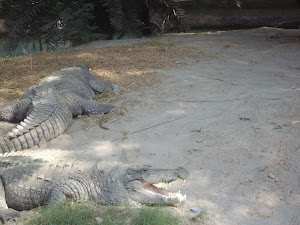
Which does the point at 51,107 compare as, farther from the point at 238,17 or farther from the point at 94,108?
the point at 238,17

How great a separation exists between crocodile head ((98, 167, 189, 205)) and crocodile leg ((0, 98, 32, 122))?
7.62 feet

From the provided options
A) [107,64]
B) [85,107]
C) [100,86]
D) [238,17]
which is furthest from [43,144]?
[238,17]

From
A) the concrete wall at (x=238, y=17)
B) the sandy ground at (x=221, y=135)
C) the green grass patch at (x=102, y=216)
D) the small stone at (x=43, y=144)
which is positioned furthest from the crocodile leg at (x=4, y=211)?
the concrete wall at (x=238, y=17)

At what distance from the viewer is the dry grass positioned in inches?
236

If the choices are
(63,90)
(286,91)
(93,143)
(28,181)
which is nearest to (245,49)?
(286,91)

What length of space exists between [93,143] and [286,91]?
3005mm

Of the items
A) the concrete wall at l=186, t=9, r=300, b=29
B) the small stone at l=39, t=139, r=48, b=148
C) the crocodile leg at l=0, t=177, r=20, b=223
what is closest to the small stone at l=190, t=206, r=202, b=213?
the crocodile leg at l=0, t=177, r=20, b=223

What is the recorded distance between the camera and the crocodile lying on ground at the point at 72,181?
9.57 ft

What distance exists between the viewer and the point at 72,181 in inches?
121

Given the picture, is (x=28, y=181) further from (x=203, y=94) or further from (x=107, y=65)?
(x=107, y=65)

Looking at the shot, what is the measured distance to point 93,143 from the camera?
159 inches

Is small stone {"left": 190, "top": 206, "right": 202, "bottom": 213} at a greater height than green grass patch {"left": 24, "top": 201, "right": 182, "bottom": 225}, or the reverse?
green grass patch {"left": 24, "top": 201, "right": 182, "bottom": 225}

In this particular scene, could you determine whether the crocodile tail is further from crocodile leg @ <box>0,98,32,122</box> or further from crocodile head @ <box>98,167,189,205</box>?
crocodile head @ <box>98,167,189,205</box>

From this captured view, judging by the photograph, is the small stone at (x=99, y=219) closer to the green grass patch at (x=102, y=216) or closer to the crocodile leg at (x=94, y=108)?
the green grass patch at (x=102, y=216)
